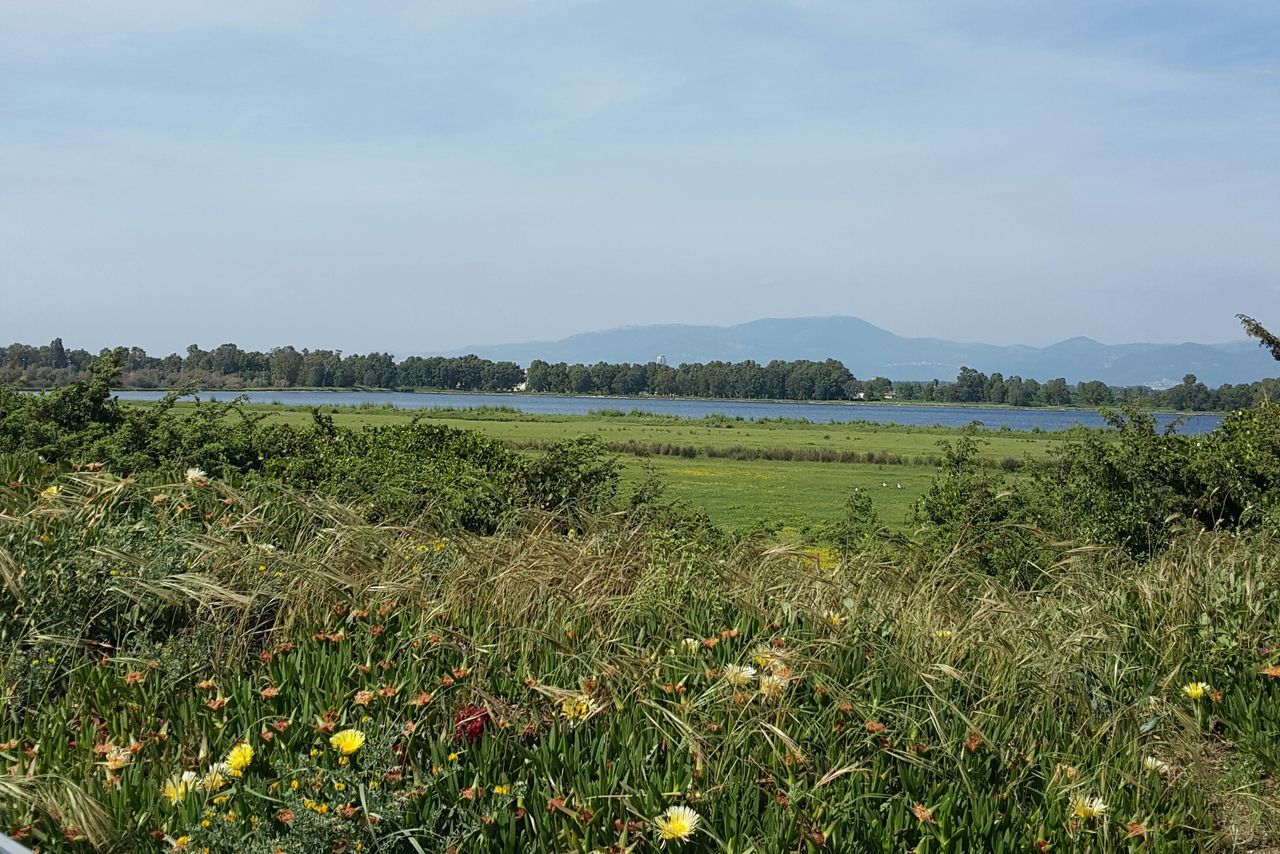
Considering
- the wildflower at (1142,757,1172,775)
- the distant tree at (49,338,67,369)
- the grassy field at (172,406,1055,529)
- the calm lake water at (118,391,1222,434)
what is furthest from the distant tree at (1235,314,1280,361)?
the calm lake water at (118,391,1222,434)

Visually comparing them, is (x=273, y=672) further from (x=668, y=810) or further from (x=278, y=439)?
(x=278, y=439)

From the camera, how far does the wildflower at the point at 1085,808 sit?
10.3 ft

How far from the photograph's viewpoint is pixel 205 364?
56.7 meters

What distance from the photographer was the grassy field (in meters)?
20.0

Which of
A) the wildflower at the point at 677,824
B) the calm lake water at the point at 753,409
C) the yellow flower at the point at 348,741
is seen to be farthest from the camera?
the calm lake water at the point at 753,409

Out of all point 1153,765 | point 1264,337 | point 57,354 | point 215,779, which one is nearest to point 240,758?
point 215,779

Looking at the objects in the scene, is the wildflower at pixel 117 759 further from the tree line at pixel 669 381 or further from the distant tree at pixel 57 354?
the tree line at pixel 669 381

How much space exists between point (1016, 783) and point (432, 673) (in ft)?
6.91

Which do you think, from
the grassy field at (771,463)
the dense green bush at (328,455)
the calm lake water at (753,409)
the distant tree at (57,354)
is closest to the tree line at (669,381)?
the calm lake water at (753,409)

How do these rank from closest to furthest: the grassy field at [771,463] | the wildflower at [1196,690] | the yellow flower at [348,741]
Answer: the yellow flower at [348,741] < the wildflower at [1196,690] < the grassy field at [771,463]

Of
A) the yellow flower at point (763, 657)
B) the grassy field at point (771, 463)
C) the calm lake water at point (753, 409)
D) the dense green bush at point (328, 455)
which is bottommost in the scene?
the grassy field at point (771, 463)

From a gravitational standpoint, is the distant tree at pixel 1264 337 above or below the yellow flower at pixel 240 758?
above

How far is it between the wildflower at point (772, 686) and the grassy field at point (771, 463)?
4600 millimetres

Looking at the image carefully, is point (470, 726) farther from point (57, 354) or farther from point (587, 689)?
point (57, 354)
